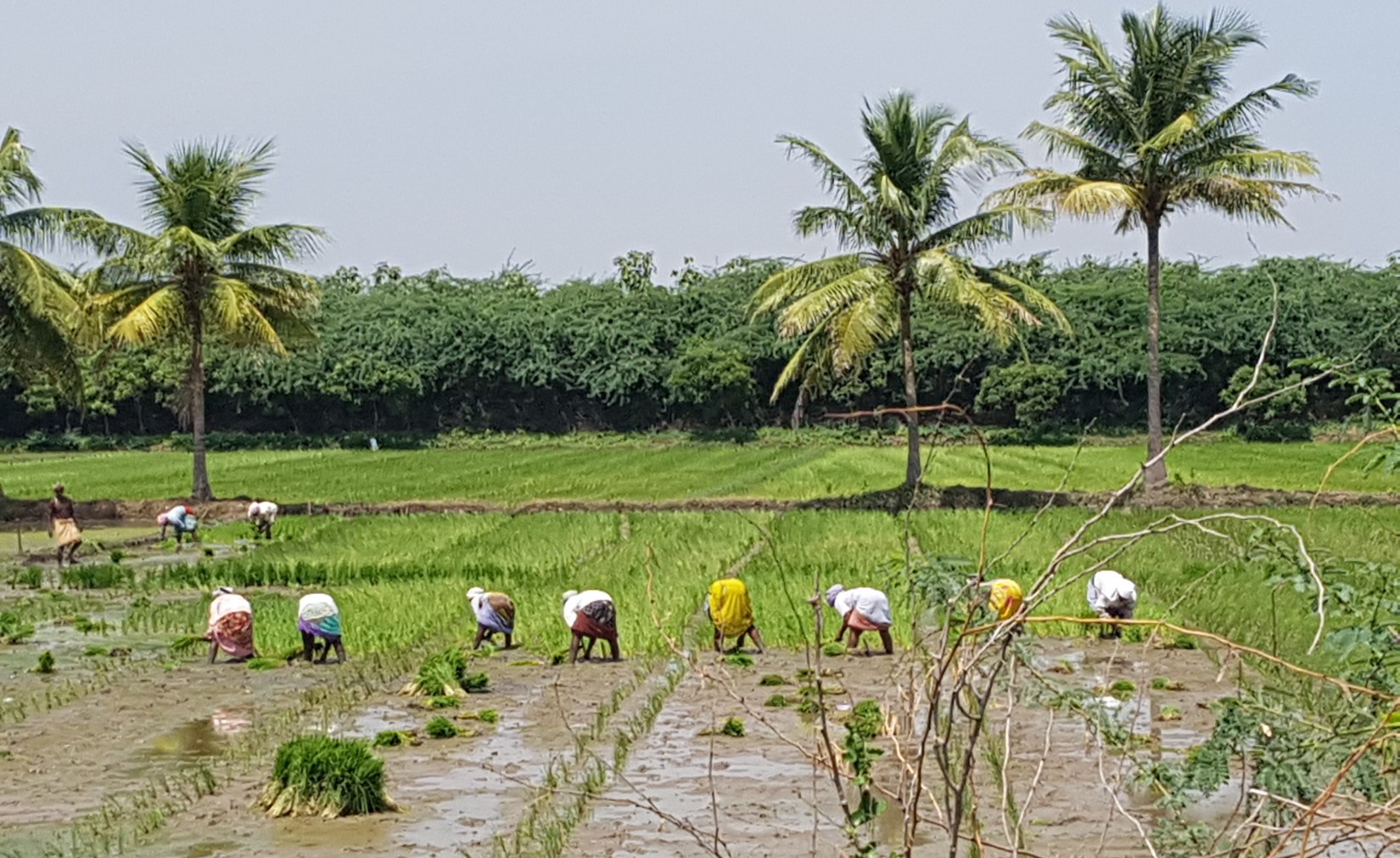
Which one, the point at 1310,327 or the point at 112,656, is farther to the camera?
the point at 1310,327

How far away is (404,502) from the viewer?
27531 mm

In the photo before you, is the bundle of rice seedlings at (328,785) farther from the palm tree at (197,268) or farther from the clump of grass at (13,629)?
the palm tree at (197,268)

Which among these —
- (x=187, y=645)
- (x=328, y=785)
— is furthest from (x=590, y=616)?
(x=328, y=785)

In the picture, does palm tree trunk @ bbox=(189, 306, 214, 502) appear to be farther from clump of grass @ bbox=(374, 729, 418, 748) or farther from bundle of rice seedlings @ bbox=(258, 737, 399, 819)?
bundle of rice seedlings @ bbox=(258, 737, 399, 819)

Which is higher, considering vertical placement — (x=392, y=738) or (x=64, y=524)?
(x=64, y=524)

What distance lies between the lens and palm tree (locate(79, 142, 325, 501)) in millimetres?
27016

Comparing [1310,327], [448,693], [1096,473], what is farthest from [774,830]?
[1310,327]

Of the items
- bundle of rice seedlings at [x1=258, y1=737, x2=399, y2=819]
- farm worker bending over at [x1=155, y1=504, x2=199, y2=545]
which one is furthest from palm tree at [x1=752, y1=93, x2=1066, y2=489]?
bundle of rice seedlings at [x1=258, y1=737, x2=399, y2=819]

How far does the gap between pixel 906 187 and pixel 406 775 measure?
18.7 meters

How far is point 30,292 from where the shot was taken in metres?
25.6

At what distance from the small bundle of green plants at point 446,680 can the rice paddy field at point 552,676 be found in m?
0.12

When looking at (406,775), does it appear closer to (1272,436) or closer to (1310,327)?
(1272,436)

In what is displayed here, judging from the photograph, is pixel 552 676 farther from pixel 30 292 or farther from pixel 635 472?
pixel 635 472

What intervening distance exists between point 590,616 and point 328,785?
173 inches
